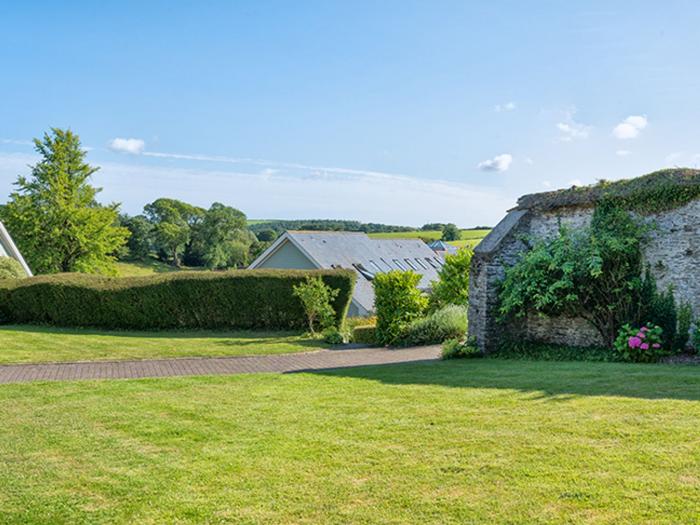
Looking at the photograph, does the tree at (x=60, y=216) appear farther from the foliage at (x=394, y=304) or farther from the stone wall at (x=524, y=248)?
the stone wall at (x=524, y=248)

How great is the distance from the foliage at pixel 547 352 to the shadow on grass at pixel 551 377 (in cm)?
148

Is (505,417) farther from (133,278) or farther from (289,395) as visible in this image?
(133,278)

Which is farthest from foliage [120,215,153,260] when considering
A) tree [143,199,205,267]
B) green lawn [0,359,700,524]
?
green lawn [0,359,700,524]

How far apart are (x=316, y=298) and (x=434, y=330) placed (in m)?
3.89

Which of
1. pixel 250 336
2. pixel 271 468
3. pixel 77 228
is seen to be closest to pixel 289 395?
pixel 271 468

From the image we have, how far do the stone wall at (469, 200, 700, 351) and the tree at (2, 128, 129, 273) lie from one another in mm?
24417

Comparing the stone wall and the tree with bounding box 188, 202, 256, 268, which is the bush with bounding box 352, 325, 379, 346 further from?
the tree with bounding box 188, 202, 256, 268

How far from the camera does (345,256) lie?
28.4 m

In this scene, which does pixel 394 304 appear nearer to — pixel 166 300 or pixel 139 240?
pixel 166 300

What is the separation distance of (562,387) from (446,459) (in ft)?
11.2

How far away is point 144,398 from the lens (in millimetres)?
7383

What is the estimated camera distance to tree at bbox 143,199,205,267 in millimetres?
60469

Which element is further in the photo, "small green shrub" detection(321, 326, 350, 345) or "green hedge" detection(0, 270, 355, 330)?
"green hedge" detection(0, 270, 355, 330)

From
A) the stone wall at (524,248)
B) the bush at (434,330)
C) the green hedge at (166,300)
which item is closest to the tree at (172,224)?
the green hedge at (166,300)
